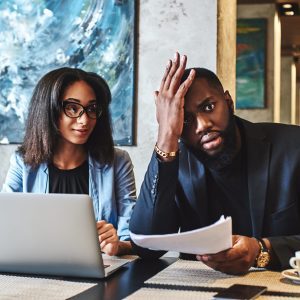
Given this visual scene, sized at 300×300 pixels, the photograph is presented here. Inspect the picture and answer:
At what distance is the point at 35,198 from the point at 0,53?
7.51 ft

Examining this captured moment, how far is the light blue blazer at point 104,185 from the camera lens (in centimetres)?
264

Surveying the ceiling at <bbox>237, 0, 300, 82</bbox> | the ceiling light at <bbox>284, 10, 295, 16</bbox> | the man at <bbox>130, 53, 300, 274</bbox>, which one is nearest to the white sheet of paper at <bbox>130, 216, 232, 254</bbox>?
the man at <bbox>130, 53, 300, 274</bbox>

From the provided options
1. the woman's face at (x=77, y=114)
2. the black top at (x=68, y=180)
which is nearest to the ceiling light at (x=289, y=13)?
the woman's face at (x=77, y=114)

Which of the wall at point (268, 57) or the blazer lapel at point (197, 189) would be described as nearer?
the blazer lapel at point (197, 189)

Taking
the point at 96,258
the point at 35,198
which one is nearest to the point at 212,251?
the point at 96,258

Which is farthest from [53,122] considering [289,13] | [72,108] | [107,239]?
[289,13]

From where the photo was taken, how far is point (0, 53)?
12.3ft

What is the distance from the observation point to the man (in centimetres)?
201

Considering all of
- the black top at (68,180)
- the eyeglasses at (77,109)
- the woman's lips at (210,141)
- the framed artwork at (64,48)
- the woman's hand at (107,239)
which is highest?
the framed artwork at (64,48)

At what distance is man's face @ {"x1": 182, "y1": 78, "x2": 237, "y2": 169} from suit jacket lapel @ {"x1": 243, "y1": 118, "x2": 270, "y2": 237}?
98 mm

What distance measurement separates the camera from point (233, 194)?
6.92ft

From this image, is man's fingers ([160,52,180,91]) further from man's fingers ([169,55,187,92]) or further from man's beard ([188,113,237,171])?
man's beard ([188,113,237,171])

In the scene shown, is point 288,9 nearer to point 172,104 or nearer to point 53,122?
point 53,122

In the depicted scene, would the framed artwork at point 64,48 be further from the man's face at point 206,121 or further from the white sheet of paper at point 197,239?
the white sheet of paper at point 197,239
